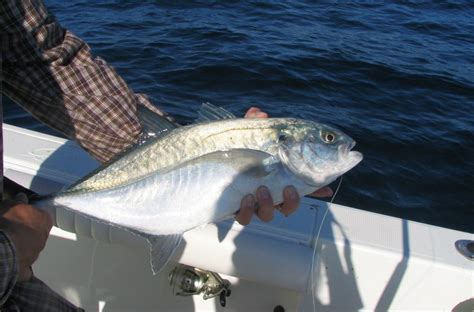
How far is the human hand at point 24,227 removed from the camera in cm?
146

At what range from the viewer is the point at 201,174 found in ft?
6.32

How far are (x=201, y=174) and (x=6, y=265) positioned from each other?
2.56ft

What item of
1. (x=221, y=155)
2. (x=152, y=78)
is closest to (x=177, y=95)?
(x=152, y=78)

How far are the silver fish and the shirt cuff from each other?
1.53 feet

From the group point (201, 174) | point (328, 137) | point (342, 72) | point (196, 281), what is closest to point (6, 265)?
point (201, 174)

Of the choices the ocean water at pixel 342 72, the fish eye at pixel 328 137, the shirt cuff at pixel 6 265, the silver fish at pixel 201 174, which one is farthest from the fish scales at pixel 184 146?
the ocean water at pixel 342 72

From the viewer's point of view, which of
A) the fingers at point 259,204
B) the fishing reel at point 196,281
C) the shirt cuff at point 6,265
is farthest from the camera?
the fishing reel at point 196,281

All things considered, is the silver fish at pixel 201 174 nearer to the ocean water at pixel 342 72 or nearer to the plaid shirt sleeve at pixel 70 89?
the plaid shirt sleeve at pixel 70 89

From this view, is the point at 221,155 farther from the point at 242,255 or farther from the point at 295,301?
the point at 295,301

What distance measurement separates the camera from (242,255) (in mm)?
2387

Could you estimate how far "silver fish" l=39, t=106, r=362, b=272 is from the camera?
6.24ft

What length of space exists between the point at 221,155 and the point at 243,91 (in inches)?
196

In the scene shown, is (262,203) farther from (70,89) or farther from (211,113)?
(70,89)

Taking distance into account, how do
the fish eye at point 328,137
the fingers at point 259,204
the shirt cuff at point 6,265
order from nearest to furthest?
the shirt cuff at point 6,265 → the fingers at point 259,204 → the fish eye at point 328,137
